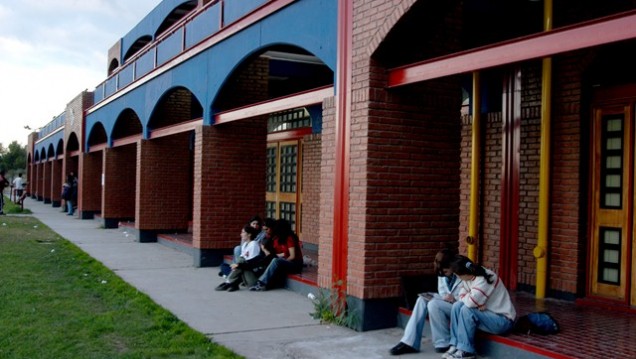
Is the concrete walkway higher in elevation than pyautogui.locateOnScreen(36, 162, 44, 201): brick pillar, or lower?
lower

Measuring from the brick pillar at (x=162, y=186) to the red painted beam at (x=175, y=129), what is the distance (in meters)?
0.53

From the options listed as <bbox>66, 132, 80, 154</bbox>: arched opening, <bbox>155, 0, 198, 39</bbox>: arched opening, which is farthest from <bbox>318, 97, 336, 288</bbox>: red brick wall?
<bbox>66, 132, 80, 154</bbox>: arched opening

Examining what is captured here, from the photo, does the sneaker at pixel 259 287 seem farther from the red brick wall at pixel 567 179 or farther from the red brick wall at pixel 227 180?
the red brick wall at pixel 567 179

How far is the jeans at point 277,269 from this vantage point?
9.25 m

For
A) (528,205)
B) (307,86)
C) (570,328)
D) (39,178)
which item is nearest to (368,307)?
(570,328)

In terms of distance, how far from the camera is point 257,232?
9.89 metres

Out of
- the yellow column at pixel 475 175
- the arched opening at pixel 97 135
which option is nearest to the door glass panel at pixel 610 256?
the yellow column at pixel 475 175

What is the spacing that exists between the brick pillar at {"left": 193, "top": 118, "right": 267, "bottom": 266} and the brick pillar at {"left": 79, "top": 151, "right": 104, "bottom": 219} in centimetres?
1261

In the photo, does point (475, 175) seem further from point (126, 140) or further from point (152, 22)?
point (152, 22)

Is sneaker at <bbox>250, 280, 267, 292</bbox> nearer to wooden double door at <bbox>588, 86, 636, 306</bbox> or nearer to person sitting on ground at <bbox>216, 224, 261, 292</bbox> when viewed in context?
person sitting on ground at <bbox>216, 224, 261, 292</bbox>

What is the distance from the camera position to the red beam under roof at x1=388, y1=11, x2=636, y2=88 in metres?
4.58

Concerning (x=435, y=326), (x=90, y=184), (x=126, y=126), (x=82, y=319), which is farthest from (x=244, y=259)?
(x=90, y=184)

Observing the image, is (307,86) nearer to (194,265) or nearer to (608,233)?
(194,265)

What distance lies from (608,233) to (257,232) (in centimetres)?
490
